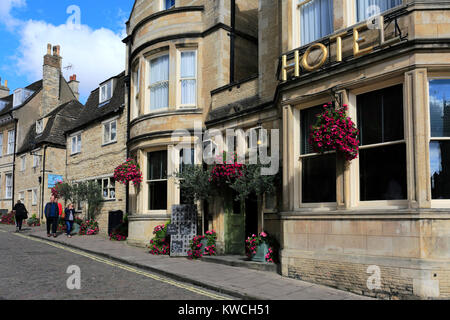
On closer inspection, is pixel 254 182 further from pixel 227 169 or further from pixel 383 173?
pixel 383 173

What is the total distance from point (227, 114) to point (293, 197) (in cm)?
440

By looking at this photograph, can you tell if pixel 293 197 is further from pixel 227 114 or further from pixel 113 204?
pixel 113 204

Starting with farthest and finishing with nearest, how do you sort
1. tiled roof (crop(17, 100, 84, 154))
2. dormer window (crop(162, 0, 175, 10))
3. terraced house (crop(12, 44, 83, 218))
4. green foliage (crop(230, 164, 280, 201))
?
tiled roof (crop(17, 100, 84, 154)), terraced house (crop(12, 44, 83, 218)), dormer window (crop(162, 0, 175, 10)), green foliage (crop(230, 164, 280, 201))

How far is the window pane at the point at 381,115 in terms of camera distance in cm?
773

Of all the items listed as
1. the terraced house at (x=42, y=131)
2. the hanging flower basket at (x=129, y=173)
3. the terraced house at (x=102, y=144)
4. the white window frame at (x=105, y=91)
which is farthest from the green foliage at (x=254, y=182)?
the terraced house at (x=42, y=131)

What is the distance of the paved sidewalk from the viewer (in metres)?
7.54

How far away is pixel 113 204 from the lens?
1900cm

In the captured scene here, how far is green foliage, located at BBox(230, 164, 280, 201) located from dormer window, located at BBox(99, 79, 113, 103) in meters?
13.3

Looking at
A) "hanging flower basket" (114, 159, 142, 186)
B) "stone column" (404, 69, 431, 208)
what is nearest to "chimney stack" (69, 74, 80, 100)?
"hanging flower basket" (114, 159, 142, 186)

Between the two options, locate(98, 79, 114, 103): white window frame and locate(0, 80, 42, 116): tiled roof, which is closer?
locate(98, 79, 114, 103): white window frame

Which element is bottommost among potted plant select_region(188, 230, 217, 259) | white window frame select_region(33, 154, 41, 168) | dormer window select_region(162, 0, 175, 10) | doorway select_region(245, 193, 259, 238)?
potted plant select_region(188, 230, 217, 259)

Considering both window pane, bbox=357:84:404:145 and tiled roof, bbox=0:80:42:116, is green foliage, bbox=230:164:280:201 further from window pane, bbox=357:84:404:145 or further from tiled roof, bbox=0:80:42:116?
tiled roof, bbox=0:80:42:116

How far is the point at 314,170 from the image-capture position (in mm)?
9125
